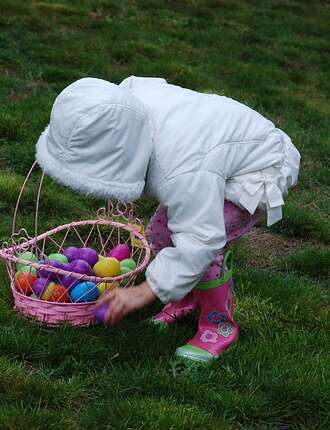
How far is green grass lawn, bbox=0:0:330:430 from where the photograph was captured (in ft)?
8.79

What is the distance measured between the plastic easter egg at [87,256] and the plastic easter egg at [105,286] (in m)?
0.25

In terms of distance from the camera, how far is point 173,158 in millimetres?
2760

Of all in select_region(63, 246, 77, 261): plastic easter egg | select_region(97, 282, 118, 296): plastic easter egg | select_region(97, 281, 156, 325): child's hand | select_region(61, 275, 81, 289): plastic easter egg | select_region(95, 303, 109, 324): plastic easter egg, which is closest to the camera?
select_region(97, 281, 156, 325): child's hand

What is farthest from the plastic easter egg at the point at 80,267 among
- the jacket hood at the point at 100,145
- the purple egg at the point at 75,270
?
the jacket hood at the point at 100,145

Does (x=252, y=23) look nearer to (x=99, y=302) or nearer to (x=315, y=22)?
Result: (x=315, y=22)

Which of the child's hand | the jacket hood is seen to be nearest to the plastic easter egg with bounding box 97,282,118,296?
the child's hand

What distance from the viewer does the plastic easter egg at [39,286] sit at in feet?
10.5

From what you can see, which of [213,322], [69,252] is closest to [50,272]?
[69,252]

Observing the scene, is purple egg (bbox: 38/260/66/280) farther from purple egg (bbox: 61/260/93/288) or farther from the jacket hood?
the jacket hood

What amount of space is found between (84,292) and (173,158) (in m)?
0.72

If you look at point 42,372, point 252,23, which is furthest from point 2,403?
point 252,23

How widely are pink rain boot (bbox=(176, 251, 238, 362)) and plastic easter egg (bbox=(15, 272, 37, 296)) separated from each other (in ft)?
2.13

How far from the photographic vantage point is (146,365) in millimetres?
2863

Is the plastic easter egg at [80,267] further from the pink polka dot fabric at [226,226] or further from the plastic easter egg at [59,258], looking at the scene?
the pink polka dot fabric at [226,226]
